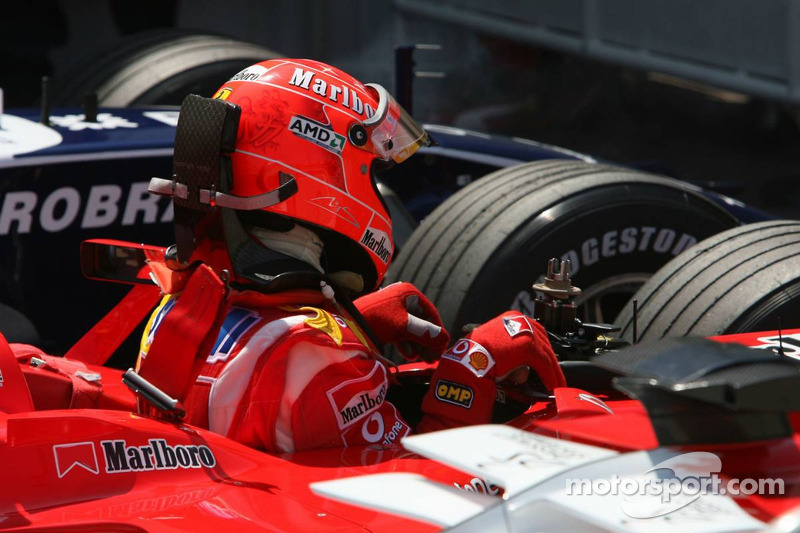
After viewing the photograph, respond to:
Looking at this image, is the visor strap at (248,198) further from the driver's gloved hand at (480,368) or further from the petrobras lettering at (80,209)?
the petrobras lettering at (80,209)

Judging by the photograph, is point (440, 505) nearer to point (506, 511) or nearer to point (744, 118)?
point (506, 511)

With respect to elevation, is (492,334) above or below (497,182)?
below

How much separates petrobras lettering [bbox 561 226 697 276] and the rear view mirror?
1462 millimetres

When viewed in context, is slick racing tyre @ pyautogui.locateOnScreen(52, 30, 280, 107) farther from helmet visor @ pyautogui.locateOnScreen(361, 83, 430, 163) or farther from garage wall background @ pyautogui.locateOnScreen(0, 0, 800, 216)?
helmet visor @ pyautogui.locateOnScreen(361, 83, 430, 163)

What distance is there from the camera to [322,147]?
254 cm

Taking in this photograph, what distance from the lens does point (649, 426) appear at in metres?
1.71

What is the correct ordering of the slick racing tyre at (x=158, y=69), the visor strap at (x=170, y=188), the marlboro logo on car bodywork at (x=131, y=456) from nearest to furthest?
the marlboro logo on car bodywork at (x=131, y=456) < the visor strap at (x=170, y=188) < the slick racing tyre at (x=158, y=69)

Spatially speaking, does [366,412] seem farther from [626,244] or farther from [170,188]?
[626,244]

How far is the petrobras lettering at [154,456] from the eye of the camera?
2.13 m

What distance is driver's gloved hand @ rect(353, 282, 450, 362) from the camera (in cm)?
282

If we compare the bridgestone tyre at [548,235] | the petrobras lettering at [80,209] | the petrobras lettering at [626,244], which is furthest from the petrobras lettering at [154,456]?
the petrobras lettering at [80,209]

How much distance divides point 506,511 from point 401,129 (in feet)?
4.38

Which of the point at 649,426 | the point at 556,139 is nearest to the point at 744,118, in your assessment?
the point at 556,139

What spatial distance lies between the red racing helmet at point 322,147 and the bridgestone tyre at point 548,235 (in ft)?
3.82
